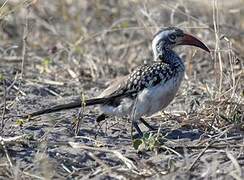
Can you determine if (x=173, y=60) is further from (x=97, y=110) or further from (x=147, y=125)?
(x=97, y=110)

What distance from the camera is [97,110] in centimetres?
628

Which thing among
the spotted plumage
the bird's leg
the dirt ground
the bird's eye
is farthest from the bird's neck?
the bird's leg

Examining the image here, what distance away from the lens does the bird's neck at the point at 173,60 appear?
555 centimetres

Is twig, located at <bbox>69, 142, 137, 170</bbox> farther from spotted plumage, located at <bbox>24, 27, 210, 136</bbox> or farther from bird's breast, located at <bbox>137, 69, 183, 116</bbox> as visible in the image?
bird's breast, located at <bbox>137, 69, 183, 116</bbox>

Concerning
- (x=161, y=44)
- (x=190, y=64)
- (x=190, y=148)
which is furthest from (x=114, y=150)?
(x=190, y=64)

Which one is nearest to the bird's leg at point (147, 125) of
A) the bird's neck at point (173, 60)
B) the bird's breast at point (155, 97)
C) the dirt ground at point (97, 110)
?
the dirt ground at point (97, 110)

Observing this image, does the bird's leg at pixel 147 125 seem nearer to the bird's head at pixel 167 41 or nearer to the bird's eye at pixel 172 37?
the bird's head at pixel 167 41

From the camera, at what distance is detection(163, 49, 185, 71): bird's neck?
219 inches

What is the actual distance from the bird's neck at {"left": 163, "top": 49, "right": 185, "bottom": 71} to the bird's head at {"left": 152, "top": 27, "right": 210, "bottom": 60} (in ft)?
0.12

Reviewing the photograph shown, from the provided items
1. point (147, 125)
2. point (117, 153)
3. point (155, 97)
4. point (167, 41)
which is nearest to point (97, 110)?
point (147, 125)

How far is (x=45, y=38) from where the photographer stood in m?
8.99

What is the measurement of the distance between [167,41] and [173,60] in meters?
0.27

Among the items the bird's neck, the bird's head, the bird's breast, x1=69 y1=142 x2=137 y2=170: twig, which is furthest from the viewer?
the bird's head

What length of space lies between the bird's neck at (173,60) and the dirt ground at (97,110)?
342 mm
